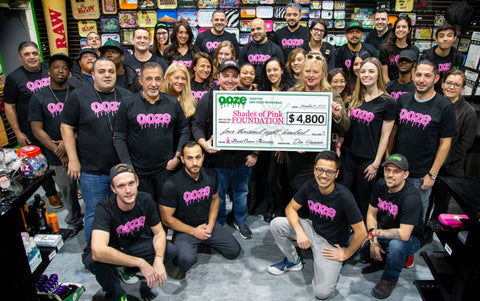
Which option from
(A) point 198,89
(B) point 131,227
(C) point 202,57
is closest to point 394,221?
(B) point 131,227

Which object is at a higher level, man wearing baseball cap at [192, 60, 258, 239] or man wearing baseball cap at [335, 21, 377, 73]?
man wearing baseball cap at [335, 21, 377, 73]

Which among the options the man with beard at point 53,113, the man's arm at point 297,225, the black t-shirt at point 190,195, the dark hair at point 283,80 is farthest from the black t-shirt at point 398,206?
the man with beard at point 53,113

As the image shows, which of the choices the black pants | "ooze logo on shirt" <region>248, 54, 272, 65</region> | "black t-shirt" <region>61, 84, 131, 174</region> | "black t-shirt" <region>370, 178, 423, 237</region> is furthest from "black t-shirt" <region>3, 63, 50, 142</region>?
"black t-shirt" <region>370, 178, 423, 237</region>

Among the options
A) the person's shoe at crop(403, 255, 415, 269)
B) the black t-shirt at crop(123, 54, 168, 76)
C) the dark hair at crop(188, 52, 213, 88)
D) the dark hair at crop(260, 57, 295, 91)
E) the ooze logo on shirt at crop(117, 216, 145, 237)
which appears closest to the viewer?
the ooze logo on shirt at crop(117, 216, 145, 237)

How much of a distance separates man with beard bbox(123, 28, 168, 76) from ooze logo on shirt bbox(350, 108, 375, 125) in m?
2.17

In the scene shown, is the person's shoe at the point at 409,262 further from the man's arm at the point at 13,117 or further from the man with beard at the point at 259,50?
the man's arm at the point at 13,117

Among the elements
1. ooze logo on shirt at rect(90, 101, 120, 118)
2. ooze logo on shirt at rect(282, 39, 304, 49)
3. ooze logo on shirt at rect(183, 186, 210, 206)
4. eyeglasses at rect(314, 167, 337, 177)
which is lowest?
ooze logo on shirt at rect(183, 186, 210, 206)

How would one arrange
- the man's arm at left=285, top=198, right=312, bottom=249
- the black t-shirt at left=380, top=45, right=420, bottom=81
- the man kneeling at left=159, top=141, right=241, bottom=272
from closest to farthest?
1. the man's arm at left=285, top=198, right=312, bottom=249
2. the man kneeling at left=159, top=141, right=241, bottom=272
3. the black t-shirt at left=380, top=45, right=420, bottom=81

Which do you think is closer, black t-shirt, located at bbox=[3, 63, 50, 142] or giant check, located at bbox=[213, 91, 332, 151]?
giant check, located at bbox=[213, 91, 332, 151]

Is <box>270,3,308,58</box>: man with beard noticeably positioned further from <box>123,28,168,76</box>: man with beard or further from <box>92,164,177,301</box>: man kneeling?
<box>92,164,177,301</box>: man kneeling

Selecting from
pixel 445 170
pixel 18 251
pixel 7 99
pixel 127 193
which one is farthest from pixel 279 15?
pixel 18 251

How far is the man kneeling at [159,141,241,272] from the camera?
117 inches

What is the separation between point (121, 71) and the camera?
3785 mm

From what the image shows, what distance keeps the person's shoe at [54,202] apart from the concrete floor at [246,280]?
98cm
